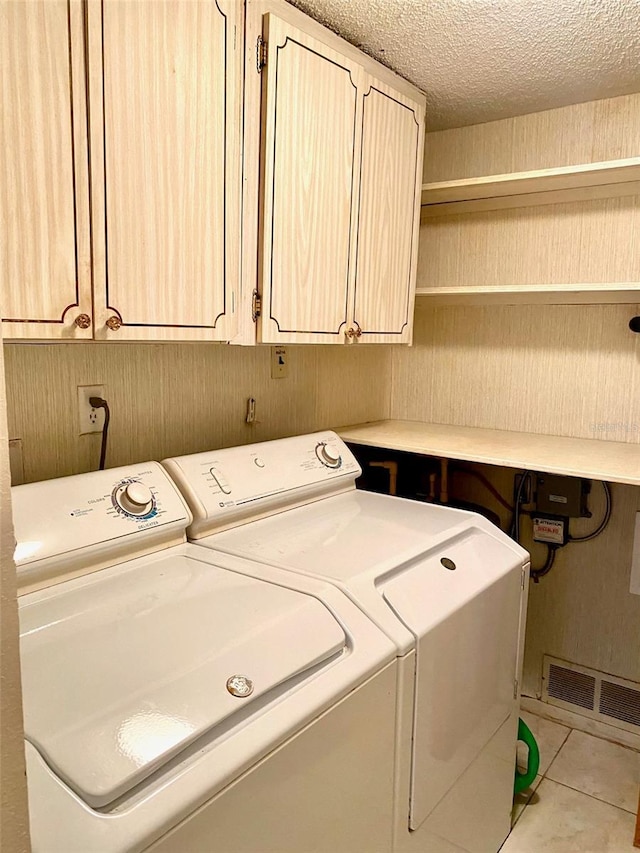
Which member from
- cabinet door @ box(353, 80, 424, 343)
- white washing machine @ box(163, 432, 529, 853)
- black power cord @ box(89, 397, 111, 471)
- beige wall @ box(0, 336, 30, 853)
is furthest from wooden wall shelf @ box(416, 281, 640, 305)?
beige wall @ box(0, 336, 30, 853)

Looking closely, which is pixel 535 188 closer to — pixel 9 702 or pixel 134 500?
pixel 134 500

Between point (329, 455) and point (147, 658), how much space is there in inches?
41.7

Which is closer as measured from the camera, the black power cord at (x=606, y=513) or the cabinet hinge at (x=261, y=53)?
the cabinet hinge at (x=261, y=53)

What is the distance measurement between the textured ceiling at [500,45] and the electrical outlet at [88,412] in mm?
1100

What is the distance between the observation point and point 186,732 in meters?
0.85

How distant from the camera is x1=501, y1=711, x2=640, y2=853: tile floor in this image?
191 cm

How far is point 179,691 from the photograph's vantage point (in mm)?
922

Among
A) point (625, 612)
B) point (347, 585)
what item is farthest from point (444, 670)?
point (625, 612)

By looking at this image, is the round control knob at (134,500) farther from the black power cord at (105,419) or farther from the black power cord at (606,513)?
the black power cord at (606,513)

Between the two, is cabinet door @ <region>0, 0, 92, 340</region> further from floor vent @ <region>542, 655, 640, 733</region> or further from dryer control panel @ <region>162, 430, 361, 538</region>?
floor vent @ <region>542, 655, 640, 733</region>

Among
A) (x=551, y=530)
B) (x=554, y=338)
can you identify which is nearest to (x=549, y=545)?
(x=551, y=530)

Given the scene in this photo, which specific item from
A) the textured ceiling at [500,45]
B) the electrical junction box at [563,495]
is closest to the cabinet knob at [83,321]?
the textured ceiling at [500,45]

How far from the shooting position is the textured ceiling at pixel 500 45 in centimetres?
158

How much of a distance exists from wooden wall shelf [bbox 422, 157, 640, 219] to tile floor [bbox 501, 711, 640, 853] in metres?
1.96
